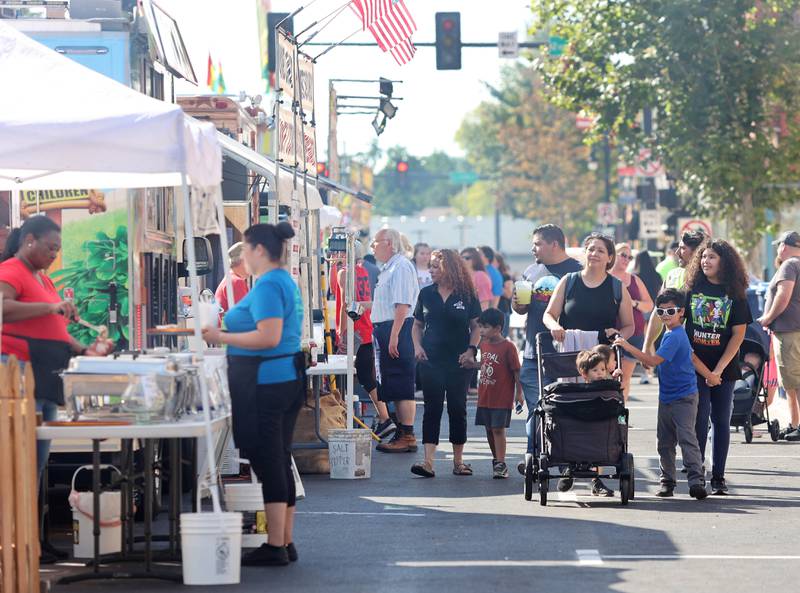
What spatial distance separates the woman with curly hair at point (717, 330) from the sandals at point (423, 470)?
2.29 m

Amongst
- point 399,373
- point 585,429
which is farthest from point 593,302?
point 399,373

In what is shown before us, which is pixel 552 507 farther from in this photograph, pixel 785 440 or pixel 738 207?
pixel 738 207

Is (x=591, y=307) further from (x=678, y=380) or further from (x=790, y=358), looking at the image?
(x=790, y=358)

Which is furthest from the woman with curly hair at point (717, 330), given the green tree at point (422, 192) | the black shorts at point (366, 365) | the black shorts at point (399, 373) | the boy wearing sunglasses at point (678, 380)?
the green tree at point (422, 192)

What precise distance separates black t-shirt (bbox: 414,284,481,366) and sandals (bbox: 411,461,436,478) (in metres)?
0.85

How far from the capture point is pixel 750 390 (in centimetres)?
1491

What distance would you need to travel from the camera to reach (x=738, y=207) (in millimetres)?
31500

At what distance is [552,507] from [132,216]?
359cm

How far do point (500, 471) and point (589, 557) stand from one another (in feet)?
11.9

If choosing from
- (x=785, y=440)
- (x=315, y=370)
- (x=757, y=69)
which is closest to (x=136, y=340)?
(x=315, y=370)

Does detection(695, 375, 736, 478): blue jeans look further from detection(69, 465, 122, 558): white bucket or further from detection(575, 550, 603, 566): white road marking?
detection(69, 465, 122, 558): white bucket

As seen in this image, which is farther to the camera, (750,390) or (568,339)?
(750,390)

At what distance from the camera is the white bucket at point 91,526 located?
29.4ft

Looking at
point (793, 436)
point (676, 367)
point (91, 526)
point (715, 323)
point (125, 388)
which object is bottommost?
point (793, 436)
